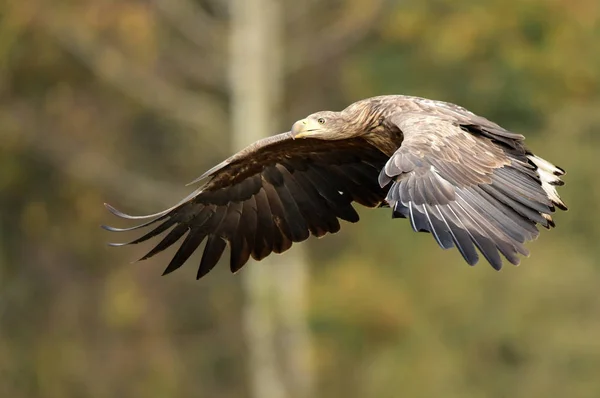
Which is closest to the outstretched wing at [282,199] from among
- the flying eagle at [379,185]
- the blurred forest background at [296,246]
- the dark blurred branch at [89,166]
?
the flying eagle at [379,185]

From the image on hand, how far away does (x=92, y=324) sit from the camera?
24.4 m

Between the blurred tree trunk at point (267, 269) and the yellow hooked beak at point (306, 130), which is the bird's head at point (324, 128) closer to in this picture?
the yellow hooked beak at point (306, 130)

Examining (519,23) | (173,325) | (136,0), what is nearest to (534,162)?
(519,23)

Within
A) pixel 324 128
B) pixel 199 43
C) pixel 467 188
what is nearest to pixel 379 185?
pixel 324 128

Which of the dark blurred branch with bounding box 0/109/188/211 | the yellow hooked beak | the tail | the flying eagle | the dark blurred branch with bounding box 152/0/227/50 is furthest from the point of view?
the dark blurred branch with bounding box 0/109/188/211

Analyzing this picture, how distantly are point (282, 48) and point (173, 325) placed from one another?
458 centimetres

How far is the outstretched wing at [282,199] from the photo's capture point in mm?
11375

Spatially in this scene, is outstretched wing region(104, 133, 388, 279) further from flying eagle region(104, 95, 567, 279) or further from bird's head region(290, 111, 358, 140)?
bird's head region(290, 111, 358, 140)

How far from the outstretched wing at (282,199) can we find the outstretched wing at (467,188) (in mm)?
1220

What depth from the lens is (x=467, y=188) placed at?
9.50 meters

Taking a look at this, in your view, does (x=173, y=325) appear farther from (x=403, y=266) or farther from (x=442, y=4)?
(x=442, y=4)

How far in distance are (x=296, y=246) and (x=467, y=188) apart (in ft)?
40.9

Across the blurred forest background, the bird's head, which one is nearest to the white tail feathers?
the bird's head

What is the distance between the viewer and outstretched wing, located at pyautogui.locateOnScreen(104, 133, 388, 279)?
11.4 metres
